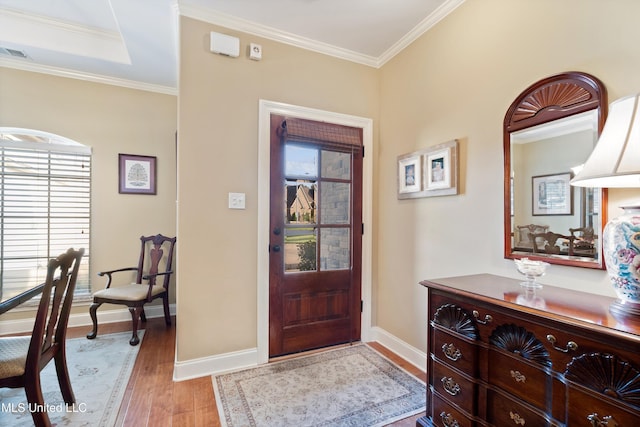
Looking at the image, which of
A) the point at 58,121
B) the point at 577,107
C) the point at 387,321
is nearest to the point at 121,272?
the point at 58,121

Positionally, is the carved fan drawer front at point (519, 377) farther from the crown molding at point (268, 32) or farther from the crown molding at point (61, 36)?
the crown molding at point (61, 36)

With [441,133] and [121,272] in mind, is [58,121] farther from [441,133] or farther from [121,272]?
[441,133]

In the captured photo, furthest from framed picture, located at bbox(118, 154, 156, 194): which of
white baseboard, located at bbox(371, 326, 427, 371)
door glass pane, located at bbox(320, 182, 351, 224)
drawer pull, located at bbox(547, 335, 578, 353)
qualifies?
drawer pull, located at bbox(547, 335, 578, 353)

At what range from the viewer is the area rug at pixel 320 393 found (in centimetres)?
171

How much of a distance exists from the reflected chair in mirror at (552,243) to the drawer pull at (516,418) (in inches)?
31.9

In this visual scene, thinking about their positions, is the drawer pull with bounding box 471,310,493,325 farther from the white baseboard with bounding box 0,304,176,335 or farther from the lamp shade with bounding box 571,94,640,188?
the white baseboard with bounding box 0,304,176,335

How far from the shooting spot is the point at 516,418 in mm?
1159

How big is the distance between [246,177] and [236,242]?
A: 1.74 ft

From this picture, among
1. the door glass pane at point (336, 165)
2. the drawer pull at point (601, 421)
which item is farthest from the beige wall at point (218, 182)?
the drawer pull at point (601, 421)

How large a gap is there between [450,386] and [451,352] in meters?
0.17

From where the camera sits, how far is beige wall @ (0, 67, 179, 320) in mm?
2926

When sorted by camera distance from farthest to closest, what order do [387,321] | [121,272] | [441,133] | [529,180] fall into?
[121,272]
[387,321]
[441,133]
[529,180]

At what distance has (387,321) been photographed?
8.85ft

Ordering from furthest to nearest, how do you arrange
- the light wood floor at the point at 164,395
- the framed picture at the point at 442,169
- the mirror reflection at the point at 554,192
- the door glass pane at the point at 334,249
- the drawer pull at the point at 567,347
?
the door glass pane at the point at 334,249
the framed picture at the point at 442,169
the light wood floor at the point at 164,395
the mirror reflection at the point at 554,192
the drawer pull at the point at 567,347
